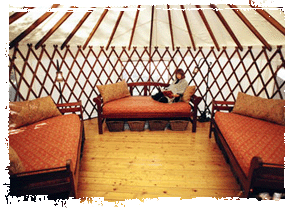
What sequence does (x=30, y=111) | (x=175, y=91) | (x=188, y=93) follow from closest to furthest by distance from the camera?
(x=30, y=111)
(x=188, y=93)
(x=175, y=91)

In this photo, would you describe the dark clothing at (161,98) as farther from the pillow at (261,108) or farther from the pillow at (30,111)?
the pillow at (30,111)

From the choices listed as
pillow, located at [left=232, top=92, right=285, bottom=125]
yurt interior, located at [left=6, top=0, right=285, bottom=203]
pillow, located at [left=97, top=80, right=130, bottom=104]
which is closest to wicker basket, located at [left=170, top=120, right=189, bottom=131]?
yurt interior, located at [left=6, top=0, right=285, bottom=203]

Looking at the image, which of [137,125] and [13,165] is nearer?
[13,165]

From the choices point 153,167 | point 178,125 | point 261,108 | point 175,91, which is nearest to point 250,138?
point 261,108

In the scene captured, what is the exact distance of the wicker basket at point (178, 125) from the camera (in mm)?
3044

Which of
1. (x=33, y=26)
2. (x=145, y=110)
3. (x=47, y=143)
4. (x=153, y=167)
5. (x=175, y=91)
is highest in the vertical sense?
(x=33, y=26)

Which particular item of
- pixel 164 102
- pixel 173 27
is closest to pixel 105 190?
pixel 164 102

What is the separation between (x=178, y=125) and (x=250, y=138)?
4.02 feet

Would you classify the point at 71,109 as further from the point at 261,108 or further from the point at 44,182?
the point at 261,108

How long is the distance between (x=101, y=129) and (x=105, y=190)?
4.25ft

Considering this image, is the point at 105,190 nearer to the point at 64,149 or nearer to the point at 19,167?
the point at 64,149

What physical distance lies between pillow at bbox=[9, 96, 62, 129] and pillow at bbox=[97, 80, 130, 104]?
0.81 meters

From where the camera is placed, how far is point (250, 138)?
198cm

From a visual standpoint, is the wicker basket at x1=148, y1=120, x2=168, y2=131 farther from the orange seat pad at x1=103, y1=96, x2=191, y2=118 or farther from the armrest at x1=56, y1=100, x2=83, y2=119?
the armrest at x1=56, y1=100, x2=83, y2=119
